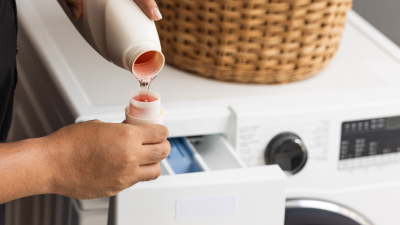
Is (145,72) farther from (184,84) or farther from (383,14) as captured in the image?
(383,14)

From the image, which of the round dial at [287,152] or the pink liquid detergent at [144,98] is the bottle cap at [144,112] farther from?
the round dial at [287,152]

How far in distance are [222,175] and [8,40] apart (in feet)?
1.22

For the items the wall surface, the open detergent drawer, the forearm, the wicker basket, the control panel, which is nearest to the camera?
the forearm

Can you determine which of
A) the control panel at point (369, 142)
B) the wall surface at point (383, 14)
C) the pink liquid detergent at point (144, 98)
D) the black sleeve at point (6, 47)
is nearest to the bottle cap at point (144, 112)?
the pink liquid detergent at point (144, 98)

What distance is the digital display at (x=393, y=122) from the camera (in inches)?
35.6

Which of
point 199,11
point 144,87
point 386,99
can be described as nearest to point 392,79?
point 386,99

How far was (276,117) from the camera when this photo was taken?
0.82 meters

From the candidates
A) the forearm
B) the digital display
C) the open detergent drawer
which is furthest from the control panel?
the forearm

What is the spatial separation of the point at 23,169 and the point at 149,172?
149mm

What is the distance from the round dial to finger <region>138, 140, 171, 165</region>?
318mm

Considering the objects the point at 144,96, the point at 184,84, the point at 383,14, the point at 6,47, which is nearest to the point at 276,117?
the point at 184,84

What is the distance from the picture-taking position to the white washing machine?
80 cm

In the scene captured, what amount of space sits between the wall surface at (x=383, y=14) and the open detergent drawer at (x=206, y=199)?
977 millimetres

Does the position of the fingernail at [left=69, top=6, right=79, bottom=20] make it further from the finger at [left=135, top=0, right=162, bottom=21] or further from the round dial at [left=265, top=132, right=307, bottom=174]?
the round dial at [left=265, top=132, right=307, bottom=174]
